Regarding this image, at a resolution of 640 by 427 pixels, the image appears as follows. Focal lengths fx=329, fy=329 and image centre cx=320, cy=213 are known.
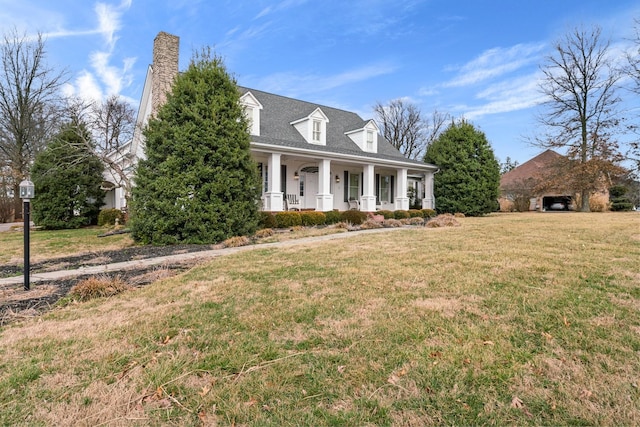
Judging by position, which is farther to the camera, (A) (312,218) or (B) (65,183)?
(B) (65,183)

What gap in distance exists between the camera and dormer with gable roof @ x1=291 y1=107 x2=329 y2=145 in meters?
16.9

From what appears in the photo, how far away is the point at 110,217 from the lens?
16719 mm

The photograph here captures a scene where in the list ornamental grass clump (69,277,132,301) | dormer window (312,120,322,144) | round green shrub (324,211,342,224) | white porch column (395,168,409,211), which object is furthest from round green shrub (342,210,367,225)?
ornamental grass clump (69,277,132,301)

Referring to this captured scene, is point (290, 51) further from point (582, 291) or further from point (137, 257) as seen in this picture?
point (582, 291)

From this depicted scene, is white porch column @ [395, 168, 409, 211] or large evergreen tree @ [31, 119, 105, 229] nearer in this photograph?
large evergreen tree @ [31, 119, 105, 229]

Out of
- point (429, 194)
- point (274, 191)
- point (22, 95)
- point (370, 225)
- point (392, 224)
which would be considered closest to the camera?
point (370, 225)

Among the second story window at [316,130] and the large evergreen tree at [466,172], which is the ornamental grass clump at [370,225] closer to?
the second story window at [316,130]

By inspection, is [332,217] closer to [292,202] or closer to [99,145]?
[292,202]

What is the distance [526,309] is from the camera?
10.7 ft

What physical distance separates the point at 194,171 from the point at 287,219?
15.5ft

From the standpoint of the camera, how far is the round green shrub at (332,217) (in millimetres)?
14678

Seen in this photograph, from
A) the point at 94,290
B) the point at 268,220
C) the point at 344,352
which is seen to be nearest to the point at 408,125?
the point at 268,220

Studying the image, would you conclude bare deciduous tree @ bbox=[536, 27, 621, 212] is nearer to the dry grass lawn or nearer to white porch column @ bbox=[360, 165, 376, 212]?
white porch column @ bbox=[360, 165, 376, 212]

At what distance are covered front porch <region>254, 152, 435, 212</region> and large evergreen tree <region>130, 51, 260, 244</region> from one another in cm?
412
